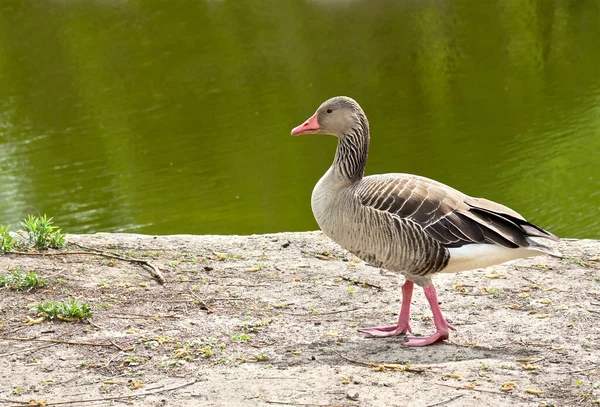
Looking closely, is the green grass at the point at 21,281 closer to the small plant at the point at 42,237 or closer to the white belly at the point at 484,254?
the small plant at the point at 42,237

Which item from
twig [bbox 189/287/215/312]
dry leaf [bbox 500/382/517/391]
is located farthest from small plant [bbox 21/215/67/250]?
dry leaf [bbox 500/382/517/391]

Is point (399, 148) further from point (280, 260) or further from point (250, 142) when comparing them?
point (280, 260)

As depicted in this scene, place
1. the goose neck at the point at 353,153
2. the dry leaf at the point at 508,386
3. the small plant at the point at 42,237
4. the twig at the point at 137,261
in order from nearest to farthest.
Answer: the dry leaf at the point at 508,386, the goose neck at the point at 353,153, the twig at the point at 137,261, the small plant at the point at 42,237

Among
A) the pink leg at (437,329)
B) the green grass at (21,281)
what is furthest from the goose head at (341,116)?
the green grass at (21,281)

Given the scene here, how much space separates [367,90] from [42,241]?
1137 centimetres

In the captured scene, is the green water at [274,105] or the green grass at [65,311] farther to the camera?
the green water at [274,105]

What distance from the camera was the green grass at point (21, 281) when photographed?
5730 mm

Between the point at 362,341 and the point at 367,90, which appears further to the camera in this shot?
the point at 367,90

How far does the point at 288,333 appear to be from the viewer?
5.22 meters

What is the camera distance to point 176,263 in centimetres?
664

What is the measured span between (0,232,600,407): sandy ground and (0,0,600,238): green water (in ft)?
14.2

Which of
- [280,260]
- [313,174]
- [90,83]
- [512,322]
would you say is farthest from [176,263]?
[90,83]

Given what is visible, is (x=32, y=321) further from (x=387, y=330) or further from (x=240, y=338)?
(x=387, y=330)

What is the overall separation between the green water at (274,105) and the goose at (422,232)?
551 centimetres
